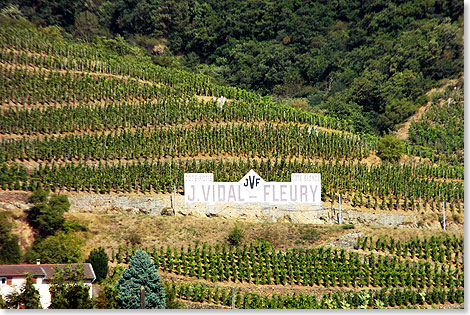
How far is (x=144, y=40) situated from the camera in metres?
58.0

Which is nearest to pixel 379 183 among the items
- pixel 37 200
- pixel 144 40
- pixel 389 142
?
pixel 389 142

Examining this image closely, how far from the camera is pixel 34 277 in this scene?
27.8 meters

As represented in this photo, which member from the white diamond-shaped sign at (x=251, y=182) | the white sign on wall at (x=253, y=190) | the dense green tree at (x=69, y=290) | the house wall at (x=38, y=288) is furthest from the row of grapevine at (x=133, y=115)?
the dense green tree at (x=69, y=290)

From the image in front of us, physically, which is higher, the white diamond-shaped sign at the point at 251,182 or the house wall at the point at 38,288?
the white diamond-shaped sign at the point at 251,182

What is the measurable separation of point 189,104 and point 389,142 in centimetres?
924

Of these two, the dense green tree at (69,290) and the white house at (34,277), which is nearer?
the dense green tree at (69,290)

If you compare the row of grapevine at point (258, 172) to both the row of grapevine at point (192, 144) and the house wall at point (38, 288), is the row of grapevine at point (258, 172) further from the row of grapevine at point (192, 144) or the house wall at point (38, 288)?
the house wall at point (38, 288)

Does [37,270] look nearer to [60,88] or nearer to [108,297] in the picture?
[108,297]

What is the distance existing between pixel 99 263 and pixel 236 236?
501cm

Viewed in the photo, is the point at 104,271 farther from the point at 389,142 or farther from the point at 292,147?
the point at 389,142

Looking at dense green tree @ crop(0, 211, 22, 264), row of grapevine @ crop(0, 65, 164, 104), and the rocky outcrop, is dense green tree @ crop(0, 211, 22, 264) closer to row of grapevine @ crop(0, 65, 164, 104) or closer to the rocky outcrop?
the rocky outcrop

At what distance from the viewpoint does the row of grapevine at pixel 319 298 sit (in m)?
28.7

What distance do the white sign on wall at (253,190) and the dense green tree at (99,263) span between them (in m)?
5.64

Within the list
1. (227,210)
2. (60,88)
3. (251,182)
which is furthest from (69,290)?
(60,88)
